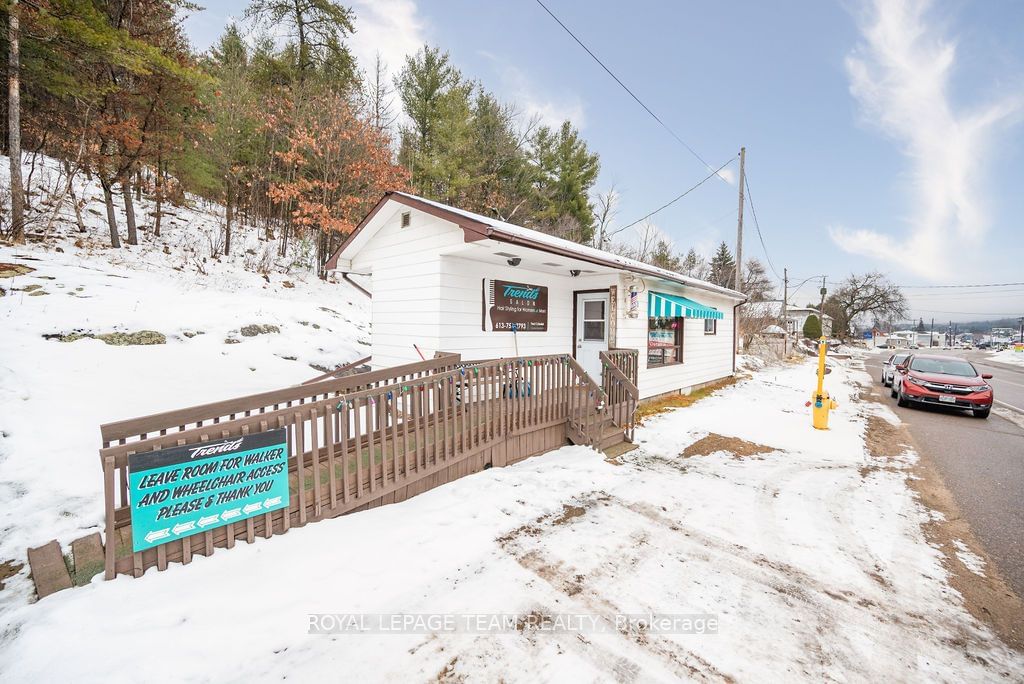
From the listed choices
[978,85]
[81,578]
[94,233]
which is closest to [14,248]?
[94,233]

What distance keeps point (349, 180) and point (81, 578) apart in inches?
565

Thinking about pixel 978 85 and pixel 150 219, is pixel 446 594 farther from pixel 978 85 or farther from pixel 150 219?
pixel 978 85

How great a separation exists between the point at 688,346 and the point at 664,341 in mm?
1349

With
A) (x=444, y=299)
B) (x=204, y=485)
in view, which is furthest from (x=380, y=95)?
(x=204, y=485)

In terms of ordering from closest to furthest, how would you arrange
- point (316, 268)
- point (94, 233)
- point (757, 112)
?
point (94, 233), point (757, 112), point (316, 268)

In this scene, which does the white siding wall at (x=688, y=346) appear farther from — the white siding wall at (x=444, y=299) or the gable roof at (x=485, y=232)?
the gable roof at (x=485, y=232)

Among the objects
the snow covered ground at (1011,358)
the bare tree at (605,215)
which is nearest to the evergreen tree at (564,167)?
the bare tree at (605,215)

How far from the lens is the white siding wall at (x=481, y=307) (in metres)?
5.93

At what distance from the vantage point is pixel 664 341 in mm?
9688

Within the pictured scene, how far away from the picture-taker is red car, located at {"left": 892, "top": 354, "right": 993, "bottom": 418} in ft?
26.8

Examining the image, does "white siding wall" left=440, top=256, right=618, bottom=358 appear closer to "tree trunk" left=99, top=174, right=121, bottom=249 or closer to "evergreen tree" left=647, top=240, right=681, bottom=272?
"tree trunk" left=99, top=174, right=121, bottom=249

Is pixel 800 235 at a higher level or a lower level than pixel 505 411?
higher

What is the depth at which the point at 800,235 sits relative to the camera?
24.9 meters

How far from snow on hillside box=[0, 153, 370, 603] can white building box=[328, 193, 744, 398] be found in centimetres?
271
